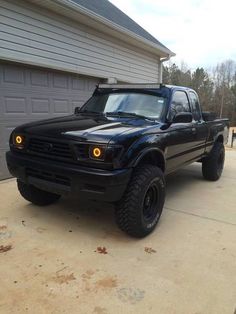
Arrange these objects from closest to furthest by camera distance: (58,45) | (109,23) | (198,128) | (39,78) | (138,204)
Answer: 1. (138,204)
2. (198,128)
3. (39,78)
4. (58,45)
5. (109,23)

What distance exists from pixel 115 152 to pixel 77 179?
0.49 metres

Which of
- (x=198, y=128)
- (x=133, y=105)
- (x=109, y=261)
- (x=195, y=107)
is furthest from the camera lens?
(x=195, y=107)

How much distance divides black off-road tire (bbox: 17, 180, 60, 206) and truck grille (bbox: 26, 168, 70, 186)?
0.65 meters

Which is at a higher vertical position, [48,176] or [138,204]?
[48,176]

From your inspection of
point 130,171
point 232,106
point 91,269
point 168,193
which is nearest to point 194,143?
point 168,193

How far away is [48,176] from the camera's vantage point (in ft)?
10.5

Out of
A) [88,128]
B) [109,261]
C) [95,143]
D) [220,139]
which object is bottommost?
[109,261]

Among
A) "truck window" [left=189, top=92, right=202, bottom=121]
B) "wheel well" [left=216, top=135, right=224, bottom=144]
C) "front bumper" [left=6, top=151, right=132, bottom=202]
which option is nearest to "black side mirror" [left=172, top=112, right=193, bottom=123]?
"truck window" [left=189, top=92, right=202, bottom=121]

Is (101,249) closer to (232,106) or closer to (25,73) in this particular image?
(25,73)

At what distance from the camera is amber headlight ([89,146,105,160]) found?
2.84 meters

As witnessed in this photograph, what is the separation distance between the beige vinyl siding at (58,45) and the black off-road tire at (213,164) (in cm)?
381

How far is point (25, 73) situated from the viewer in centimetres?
590

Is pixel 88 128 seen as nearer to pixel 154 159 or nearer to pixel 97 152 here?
pixel 97 152

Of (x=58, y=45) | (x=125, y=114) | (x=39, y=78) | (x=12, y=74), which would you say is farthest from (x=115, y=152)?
(x=58, y=45)
